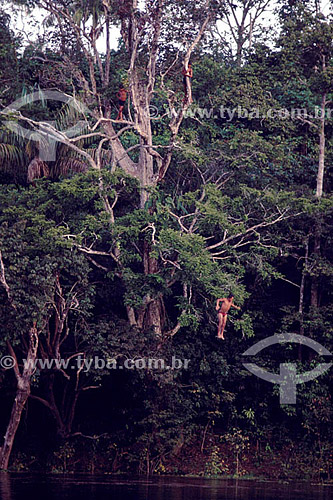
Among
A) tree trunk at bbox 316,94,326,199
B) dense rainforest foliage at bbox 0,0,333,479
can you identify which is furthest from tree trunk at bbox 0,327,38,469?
tree trunk at bbox 316,94,326,199

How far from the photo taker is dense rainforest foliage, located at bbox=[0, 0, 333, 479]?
20016 millimetres

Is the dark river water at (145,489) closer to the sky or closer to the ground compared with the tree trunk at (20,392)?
closer to the ground

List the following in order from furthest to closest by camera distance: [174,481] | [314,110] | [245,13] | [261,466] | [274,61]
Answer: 1. [245,13]
2. [274,61]
3. [314,110]
4. [261,466]
5. [174,481]

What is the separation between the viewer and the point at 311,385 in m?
21.6

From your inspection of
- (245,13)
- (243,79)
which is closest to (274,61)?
(243,79)

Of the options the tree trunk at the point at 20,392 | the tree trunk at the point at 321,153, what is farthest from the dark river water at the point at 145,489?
the tree trunk at the point at 321,153

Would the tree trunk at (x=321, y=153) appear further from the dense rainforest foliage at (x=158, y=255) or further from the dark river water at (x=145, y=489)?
the dark river water at (x=145, y=489)

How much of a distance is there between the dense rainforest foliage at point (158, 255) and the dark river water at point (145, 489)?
1.83 meters

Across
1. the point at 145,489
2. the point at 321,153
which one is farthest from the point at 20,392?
the point at 321,153

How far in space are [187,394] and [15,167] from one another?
728 centimetres

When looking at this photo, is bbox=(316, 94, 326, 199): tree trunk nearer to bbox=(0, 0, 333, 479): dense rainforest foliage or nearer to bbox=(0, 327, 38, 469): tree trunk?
bbox=(0, 0, 333, 479): dense rainforest foliage

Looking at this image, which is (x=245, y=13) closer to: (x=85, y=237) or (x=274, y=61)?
(x=274, y=61)

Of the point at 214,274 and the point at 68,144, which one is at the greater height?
the point at 68,144

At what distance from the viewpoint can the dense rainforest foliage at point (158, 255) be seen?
65.7ft
